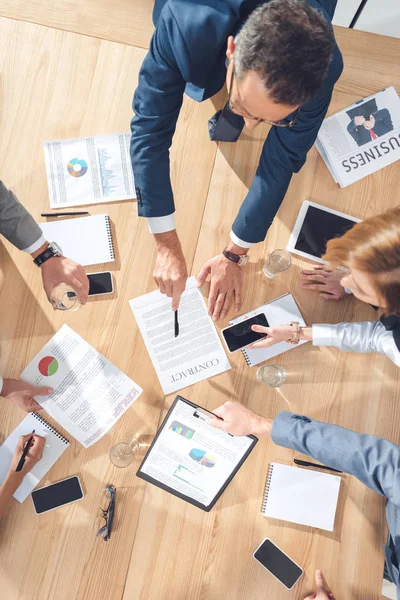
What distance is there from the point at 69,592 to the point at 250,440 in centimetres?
77

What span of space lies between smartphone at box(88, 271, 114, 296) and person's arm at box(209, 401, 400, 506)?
58 centimetres

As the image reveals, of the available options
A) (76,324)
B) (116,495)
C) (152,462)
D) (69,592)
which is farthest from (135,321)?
(69,592)

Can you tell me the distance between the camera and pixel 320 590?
1515mm

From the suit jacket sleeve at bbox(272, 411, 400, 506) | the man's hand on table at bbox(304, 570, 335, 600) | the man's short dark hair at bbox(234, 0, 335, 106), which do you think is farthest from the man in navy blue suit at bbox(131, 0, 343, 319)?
the man's hand on table at bbox(304, 570, 335, 600)

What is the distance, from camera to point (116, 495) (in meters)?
1.59

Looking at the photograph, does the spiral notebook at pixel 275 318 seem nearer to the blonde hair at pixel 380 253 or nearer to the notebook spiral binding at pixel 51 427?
the blonde hair at pixel 380 253

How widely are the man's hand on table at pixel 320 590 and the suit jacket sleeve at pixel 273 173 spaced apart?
1122 millimetres

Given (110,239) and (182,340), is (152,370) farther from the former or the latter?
(110,239)

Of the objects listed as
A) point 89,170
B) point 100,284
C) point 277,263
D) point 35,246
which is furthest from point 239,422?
point 89,170

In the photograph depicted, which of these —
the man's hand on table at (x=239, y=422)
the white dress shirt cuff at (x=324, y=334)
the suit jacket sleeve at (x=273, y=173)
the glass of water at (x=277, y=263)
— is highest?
the suit jacket sleeve at (x=273, y=173)

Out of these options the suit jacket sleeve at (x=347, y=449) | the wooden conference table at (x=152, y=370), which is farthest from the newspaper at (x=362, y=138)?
the suit jacket sleeve at (x=347, y=449)

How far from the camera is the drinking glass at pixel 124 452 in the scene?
1597mm

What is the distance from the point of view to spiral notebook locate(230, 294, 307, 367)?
165 centimetres

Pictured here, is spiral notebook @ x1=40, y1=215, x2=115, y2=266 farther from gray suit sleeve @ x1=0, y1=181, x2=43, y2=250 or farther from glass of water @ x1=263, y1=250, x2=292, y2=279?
glass of water @ x1=263, y1=250, x2=292, y2=279
